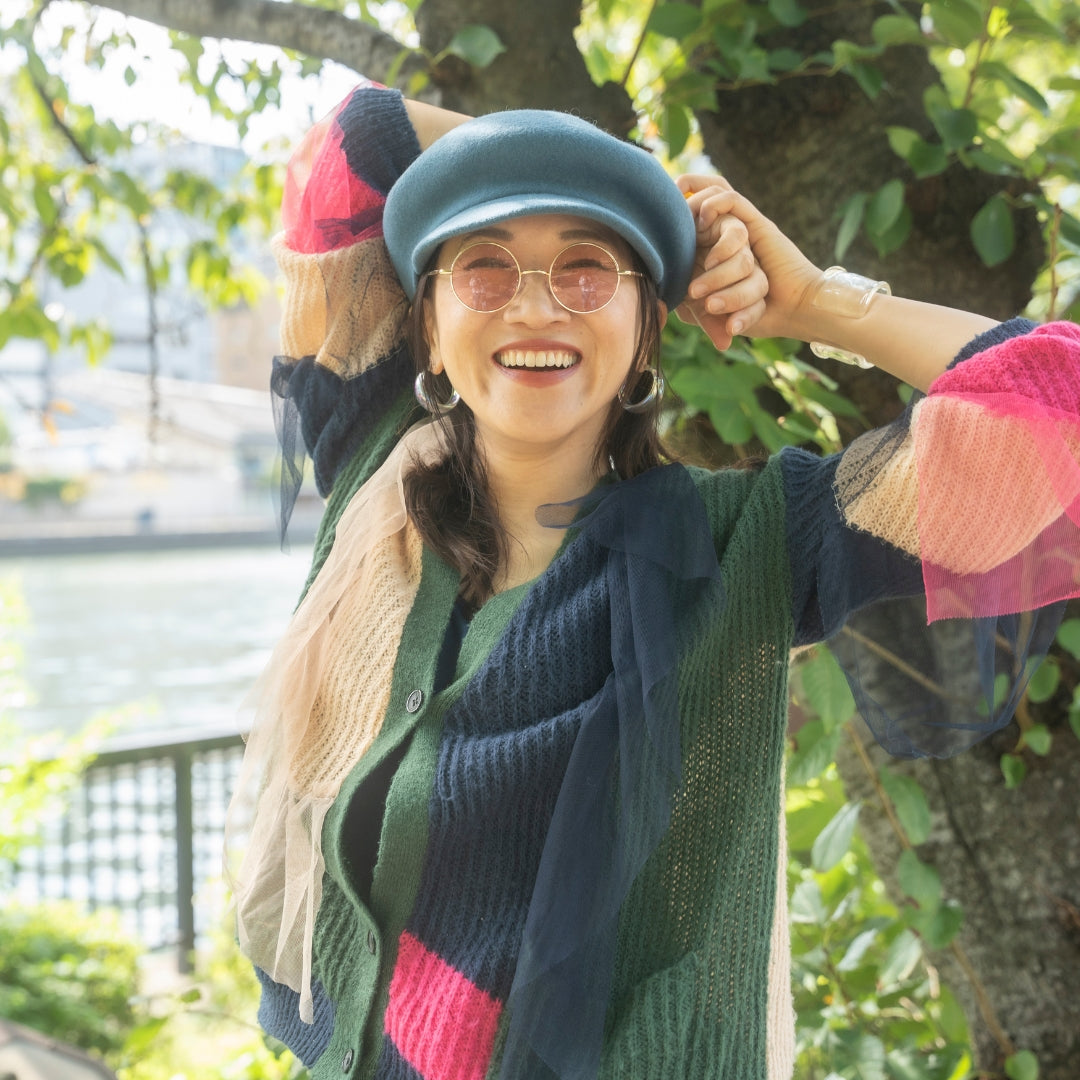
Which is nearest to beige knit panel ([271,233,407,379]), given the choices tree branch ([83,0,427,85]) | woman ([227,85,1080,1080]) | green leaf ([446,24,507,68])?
woman ([227,85,1080,1080])

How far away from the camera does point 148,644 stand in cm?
788

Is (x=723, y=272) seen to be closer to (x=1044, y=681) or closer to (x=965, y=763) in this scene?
(x=1044, y=681)

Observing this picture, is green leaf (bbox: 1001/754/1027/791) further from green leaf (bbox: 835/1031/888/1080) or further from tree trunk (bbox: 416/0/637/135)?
tree trunk (bbox: 416/0/637/135)

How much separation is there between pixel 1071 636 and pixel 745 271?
73 centimetres

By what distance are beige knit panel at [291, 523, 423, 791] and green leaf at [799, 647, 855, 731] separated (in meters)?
0.55

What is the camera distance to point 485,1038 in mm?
961

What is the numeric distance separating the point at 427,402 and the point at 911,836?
0.91 metres

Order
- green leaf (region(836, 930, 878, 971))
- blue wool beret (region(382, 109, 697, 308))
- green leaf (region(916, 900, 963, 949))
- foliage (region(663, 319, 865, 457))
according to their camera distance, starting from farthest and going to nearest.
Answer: green leaf (region(836, 930, 878, 971)) < green leaf (region(916, 900, 963, 949)) < foliage (region(663, 319, 865, 457)) < blue wool beret (region(382, 109, 697, 308))

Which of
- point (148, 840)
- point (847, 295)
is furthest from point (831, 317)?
point (148, 840)

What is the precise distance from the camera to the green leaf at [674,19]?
4.91 feet

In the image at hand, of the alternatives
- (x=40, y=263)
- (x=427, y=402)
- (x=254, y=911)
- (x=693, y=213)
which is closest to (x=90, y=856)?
(x=40, y=263)

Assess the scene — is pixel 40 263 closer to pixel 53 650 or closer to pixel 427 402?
pixel 427 402

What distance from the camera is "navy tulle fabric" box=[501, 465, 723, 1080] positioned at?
90 centimetres

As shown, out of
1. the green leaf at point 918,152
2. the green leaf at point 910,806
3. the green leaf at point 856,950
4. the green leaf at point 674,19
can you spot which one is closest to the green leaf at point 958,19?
the green leaf at point 918,152
